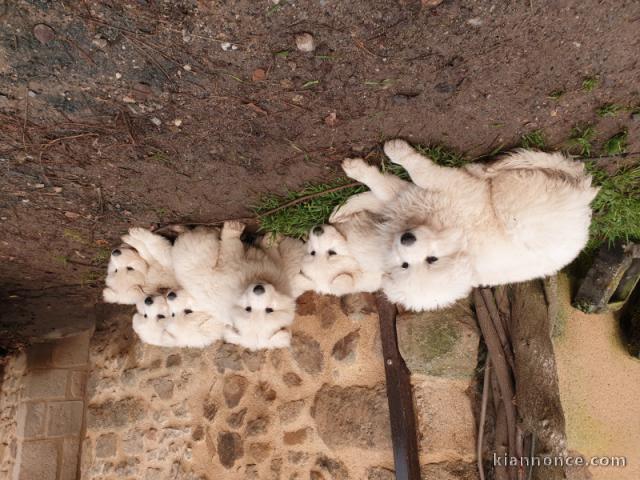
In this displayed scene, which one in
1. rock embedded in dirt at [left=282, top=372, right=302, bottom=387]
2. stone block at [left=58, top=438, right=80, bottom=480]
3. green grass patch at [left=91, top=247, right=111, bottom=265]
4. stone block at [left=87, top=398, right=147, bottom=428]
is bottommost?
stone block at [left=58, top=438, right=80, bottom=480]

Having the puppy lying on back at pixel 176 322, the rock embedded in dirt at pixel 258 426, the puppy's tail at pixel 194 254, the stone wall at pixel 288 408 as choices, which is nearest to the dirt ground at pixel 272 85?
the puppy's tail at pixel 194 254

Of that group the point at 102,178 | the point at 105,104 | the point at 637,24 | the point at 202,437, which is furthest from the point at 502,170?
the point at 202,437

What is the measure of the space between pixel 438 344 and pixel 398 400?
1.45ft

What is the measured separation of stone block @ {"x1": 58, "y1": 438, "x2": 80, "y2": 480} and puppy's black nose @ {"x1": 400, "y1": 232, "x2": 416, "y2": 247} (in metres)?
4.34

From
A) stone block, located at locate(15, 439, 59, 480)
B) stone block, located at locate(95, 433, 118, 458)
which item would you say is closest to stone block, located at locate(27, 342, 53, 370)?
stone block, located at locate(15, 439, 59, 480)

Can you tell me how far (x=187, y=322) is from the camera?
3170 millimetres

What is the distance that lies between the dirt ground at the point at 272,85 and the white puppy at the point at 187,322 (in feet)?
2.25

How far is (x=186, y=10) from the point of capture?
76.3 inches

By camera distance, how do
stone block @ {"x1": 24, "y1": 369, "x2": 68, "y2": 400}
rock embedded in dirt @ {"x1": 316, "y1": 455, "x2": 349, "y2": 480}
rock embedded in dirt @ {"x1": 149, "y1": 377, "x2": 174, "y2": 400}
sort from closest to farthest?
rock embedded in dirt @ {"x1": 316, "y1": 455, "x2": 349, "y2": 480} → rock embedded in dirt @ {"x1": 149, "y1": 377, "x2": 174, "y2": 400} → stone block @ {"x1": 24, "y1": 369, "x2": 68, "y2": 400}

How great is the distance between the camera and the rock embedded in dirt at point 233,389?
3.65 m

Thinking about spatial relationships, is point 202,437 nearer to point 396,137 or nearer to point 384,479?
point 384,479

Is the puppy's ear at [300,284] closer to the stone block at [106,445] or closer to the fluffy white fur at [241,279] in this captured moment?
the fluffy white fur at [241,279]

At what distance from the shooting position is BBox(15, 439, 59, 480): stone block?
178 inches

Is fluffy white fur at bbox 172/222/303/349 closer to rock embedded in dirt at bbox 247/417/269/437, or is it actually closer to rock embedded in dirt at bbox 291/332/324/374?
rock embedded in dirt at bbox 291/332/324/374
